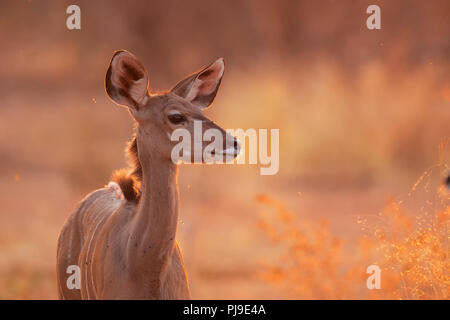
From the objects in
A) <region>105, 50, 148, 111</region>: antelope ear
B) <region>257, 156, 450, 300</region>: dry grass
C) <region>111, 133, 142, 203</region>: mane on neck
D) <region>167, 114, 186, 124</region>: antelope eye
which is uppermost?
<region>105, 50, 148, 111</region>: antelope ear

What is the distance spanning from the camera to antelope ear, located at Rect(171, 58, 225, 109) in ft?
14.5

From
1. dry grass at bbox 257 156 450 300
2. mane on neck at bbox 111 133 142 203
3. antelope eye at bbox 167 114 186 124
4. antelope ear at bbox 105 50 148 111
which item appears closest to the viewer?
antelope eye at bbox 167 114 186 124

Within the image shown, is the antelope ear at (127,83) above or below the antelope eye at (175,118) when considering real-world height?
above

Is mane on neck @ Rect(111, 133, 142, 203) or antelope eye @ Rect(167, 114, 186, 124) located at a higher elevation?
antelope eye @ Rect(167, 114, 186, 124)

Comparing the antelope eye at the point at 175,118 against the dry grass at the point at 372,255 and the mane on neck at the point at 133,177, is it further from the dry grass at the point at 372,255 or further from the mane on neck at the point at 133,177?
the dry grass at the point at 372,255

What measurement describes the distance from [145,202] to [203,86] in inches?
37.9

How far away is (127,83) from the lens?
4.13 metres

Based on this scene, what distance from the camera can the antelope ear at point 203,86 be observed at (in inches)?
174

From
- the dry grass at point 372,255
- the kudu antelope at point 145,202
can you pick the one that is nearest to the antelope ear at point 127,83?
the kudu antelope at point 145,202

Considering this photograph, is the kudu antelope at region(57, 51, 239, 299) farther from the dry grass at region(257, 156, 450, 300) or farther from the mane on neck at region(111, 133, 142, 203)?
the dry grass at region(257, 156, 450, 300)

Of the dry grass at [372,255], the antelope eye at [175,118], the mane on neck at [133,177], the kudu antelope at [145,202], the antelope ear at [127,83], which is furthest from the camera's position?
the dry grass at [372,255]

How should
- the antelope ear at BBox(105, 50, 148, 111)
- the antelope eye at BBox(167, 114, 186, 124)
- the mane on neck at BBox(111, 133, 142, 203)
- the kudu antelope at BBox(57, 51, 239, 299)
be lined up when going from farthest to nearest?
the mane on neck at BBox(111, 133, 142, 203)
the antelope ear at BBox(105, 50, 148, 111)
the antelope eye at BBox(167, 114, 186, 124)
the kudu antelope at BBox(57, 51, 239, 299)

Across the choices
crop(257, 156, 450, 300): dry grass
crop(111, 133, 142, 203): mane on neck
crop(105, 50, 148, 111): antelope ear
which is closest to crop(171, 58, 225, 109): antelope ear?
crop(105, 50, 148, 111): antelope ear

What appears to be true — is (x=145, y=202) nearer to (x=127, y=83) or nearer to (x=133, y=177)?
(x=133, y=177)
